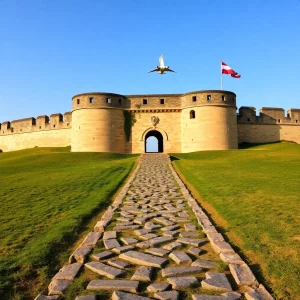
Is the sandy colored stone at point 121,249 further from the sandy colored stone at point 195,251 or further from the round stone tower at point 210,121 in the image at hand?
the round stone tower at point 210,121

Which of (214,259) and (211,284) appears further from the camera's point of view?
→ (214,259)

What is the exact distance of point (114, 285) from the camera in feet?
10.4

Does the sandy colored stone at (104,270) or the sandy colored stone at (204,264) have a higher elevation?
the sandy colored stone at (104,270)

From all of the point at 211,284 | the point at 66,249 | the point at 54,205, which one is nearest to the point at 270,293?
the point at 211,284

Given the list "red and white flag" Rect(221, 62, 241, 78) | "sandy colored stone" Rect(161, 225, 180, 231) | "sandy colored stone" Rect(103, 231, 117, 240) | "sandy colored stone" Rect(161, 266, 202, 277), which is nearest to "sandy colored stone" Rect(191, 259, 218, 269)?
"sandy colored stone" Rect(161, 266, 202, 277)

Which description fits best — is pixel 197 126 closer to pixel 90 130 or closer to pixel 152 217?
pixel 90 130

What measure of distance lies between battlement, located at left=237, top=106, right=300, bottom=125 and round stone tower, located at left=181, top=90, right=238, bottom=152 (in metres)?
5.22

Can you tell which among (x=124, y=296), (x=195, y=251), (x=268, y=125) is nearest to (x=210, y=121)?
(x=268, y=125)

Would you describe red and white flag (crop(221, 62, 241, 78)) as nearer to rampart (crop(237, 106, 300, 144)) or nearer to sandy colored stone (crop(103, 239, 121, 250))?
rampart (crop(237, 106, 300, 144))

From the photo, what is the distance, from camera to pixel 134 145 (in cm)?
3378

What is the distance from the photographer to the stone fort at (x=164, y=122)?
32.0m

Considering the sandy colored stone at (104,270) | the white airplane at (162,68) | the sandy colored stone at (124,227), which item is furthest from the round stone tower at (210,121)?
the sandy colored stone at (104,270)

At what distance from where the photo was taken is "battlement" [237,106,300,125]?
37875 mm

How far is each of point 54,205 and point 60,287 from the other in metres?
4.67
